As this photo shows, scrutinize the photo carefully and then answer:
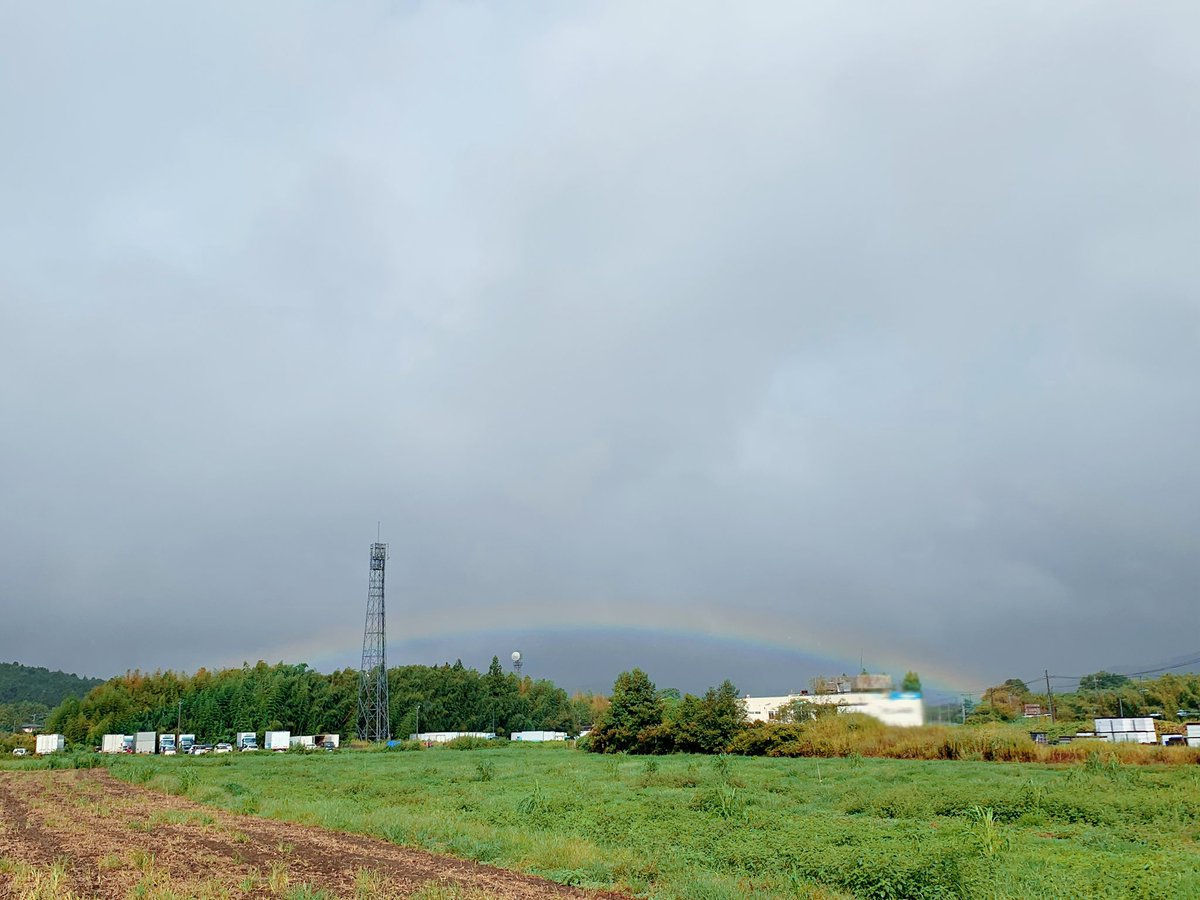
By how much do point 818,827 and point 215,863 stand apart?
1260 centimetres

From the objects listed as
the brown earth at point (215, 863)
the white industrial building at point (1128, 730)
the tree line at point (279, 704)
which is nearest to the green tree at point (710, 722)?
the white industrial building at point (1128, 730)

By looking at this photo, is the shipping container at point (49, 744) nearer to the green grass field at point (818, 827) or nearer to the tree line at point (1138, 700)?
the green grass field at point (818, 827)

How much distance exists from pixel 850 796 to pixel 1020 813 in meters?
5.45

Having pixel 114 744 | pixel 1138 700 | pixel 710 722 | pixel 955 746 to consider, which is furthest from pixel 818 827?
pixel 114 744

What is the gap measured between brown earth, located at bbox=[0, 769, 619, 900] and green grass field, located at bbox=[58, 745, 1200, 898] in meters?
1.38

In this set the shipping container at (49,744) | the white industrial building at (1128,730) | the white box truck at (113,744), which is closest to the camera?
the white industrial building at (1128,730)

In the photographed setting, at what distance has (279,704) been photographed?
356ft

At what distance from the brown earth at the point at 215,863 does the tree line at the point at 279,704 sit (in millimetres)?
80702

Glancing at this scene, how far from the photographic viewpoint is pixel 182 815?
24938 mm

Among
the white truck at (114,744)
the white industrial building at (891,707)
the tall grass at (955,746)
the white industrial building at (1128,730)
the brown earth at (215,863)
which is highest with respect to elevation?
the white industrial building at (891,707)

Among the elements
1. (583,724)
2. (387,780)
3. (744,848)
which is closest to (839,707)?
(387,780)

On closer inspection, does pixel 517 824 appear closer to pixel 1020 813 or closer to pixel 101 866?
pixel 101 866

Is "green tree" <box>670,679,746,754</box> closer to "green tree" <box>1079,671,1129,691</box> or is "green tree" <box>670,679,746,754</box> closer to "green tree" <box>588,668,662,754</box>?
"green tree" <box>588,668,662,754</box>

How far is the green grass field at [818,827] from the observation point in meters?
14.2
